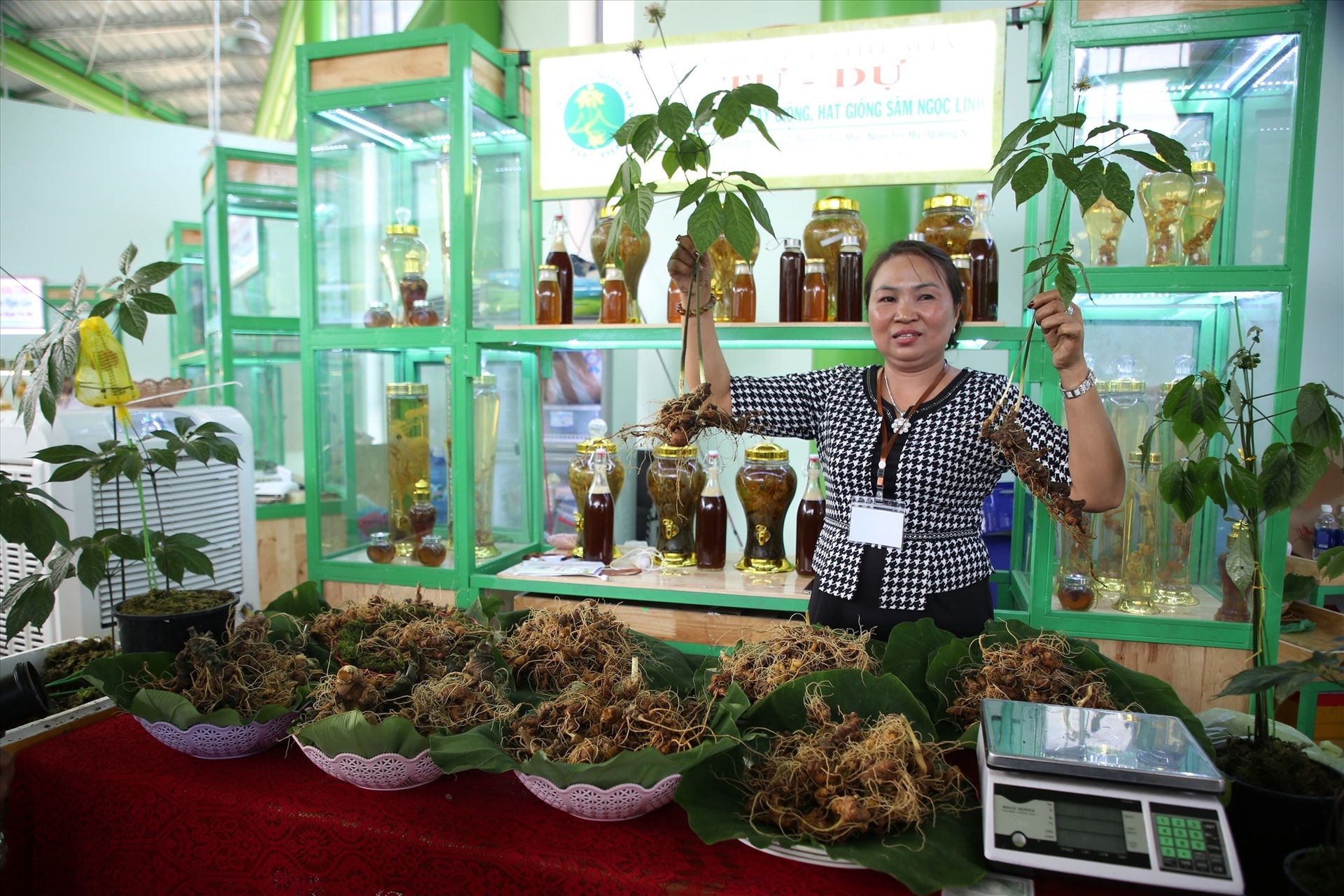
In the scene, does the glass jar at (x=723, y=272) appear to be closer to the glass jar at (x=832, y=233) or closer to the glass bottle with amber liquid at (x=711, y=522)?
the glass jar at (x=832, y=233)

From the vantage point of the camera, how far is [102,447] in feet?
5.09

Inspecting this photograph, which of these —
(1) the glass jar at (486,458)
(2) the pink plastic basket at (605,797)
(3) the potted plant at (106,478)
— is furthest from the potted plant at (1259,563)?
(1) the glass jar at (486,458)

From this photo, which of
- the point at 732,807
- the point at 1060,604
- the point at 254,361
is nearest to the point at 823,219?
the point at 1060,604

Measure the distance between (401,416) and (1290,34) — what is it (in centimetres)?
246

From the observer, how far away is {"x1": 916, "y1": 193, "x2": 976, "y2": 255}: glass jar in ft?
6.93

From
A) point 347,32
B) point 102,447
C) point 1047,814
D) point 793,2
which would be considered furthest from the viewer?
point 347,32

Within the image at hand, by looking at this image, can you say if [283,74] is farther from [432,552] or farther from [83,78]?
[432,552]

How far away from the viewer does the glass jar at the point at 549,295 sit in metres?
2.42

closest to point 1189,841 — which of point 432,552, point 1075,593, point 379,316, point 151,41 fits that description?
point 1075,593

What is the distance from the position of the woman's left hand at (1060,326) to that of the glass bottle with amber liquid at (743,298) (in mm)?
965

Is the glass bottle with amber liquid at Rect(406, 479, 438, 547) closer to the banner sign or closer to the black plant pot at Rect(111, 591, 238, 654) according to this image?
the banner sign

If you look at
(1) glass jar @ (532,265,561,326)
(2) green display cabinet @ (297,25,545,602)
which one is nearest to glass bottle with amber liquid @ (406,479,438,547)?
(2) green display cabinet @ (297,25,545,602)

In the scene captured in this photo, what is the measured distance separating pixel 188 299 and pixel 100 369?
17.9 feet

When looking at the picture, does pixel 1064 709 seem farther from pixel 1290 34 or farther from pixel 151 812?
pixel 1290 34
